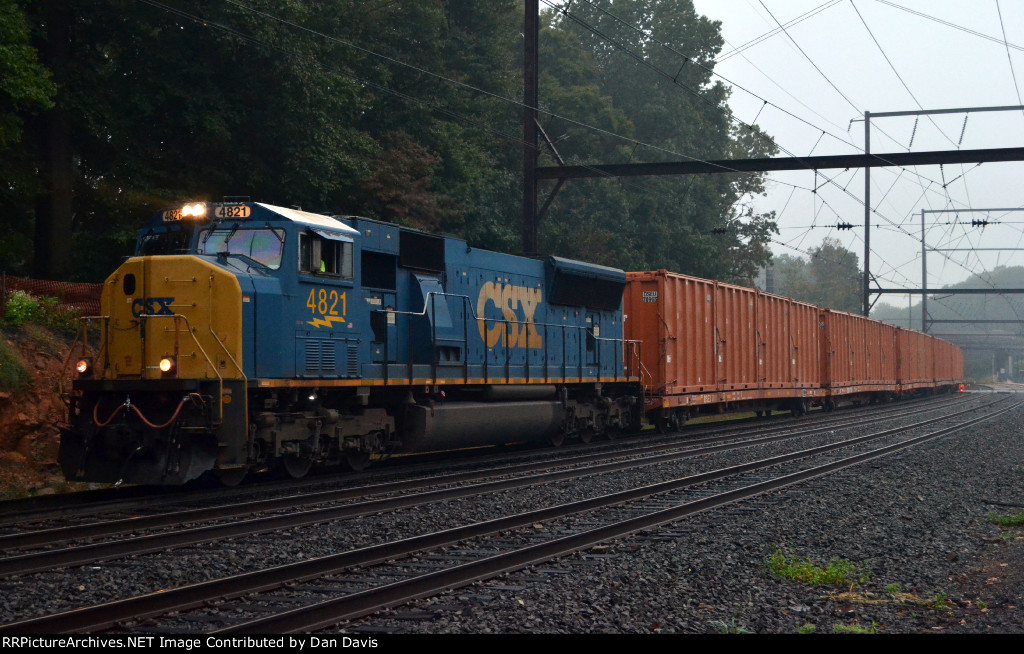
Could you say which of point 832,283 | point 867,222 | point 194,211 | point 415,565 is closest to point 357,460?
point 194,211

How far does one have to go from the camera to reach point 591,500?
35.8 feet

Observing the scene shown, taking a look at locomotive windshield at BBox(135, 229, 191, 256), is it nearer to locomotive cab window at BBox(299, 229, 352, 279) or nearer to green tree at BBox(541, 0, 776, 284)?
locomotive cab window at BBox(299, 229, 352, 279)

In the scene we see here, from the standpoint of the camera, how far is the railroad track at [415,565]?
584 cm

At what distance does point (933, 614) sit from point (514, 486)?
6.80m

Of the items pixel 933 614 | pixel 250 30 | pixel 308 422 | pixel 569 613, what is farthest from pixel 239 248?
pixel 250 30

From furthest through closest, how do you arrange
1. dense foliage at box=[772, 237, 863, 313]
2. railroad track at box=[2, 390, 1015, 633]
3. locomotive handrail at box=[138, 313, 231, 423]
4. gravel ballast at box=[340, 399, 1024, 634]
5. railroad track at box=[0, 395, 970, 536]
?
dense foliage at box=[772, 237, 863, 313]
locomotive handrail at box=[138, 313, 231, 423]
railroad track at box=[0, 395, 970, 536]
gravel ballast at box=[340, 399, 1024, 634]
railroad track at box=[2, 390, 1015, 633]

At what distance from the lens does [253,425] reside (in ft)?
38.0

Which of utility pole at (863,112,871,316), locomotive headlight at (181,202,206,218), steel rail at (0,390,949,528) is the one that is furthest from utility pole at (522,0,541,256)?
utility pole at (863,112,871,316)

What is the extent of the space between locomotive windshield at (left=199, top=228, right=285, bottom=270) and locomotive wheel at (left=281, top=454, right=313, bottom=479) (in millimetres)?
2625

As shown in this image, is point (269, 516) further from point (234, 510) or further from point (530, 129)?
point (530, 129)

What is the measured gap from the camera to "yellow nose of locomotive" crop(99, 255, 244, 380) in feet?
37.3

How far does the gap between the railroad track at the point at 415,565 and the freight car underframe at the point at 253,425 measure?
12.0 ft

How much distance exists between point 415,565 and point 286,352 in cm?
502

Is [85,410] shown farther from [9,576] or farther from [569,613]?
[569,613]
